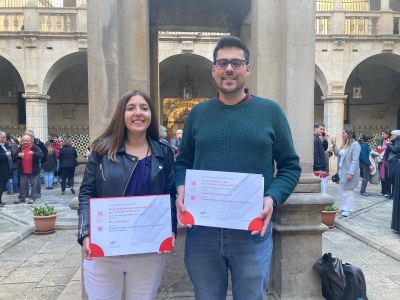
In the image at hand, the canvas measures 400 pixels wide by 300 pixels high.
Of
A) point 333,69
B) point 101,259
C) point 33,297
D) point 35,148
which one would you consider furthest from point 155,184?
point 333,69

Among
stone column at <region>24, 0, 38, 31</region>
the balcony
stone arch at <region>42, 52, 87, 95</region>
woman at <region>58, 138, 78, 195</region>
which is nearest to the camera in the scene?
woman at <region>58, 138, 78, 195</region>

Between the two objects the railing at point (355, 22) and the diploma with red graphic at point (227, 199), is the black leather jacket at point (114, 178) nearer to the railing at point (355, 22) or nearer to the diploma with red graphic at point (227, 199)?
the diploma with red graphic at point (227, 199)

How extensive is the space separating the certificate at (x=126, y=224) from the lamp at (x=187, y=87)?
18070 mm

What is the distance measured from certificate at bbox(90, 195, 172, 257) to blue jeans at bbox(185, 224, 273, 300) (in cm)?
25

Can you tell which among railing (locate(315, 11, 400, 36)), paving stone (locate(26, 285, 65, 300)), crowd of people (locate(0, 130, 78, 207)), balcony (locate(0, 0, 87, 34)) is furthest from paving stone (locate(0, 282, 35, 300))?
railing (locate(315, 11, 400, 36))

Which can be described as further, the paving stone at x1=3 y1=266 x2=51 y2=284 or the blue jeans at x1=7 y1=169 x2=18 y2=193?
the blue jeans at x1=7 y1=169 x2=18 y2=193

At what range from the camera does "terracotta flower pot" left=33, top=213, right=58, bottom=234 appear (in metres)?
6.92

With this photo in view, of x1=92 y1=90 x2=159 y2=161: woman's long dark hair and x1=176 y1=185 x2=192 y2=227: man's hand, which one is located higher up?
x1=92 y1=90 x2=159 y2=161: woman's long dark hair

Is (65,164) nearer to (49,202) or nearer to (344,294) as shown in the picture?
(49,202)

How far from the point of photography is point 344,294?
347cm

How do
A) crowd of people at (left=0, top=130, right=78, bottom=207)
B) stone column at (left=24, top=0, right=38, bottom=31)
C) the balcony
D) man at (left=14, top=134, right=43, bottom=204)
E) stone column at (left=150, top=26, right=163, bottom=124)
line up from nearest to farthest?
stone column at (left=150, top=26, right=163, bottom=124) → crowd of people at (left=0, top=130, right=78, bottom=207) → man at (left=14, top=134, right=43, bottom=204) → stone column at (left=24, top=0, right=38, bottom=31) → the balcony

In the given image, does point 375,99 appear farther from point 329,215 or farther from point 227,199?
point 227,199

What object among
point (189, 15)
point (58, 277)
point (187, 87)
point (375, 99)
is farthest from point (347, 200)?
point (375, 99)

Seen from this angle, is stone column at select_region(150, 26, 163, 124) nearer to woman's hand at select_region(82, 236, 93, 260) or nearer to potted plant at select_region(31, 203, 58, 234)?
potted plant at select_region(31, 203, 58, 234)
